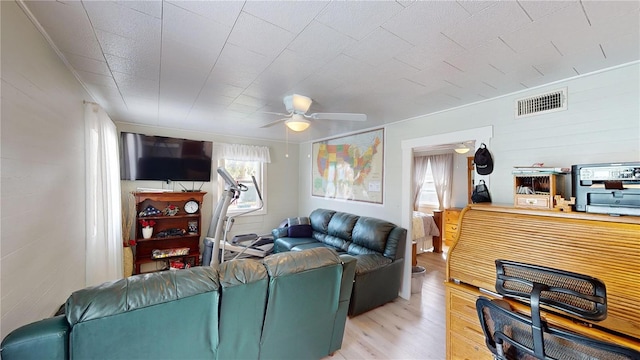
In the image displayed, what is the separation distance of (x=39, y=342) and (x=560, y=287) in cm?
233

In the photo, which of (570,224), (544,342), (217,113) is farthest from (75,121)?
(570,224)

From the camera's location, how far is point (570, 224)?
158 cm

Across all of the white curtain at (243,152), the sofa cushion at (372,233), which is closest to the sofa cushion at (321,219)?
the sofa cushion at (372,233)

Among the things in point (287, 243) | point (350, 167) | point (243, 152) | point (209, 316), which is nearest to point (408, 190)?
point (350, 167)

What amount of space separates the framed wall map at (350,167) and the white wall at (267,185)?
0.65 m

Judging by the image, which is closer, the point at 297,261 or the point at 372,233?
the point at 297,261

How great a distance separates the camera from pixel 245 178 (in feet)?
16.7

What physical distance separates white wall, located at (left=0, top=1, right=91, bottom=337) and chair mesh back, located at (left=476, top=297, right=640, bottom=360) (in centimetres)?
238

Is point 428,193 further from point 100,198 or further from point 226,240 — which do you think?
point 100,198

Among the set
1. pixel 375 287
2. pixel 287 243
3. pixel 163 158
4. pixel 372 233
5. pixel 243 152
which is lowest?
pixel 375 287

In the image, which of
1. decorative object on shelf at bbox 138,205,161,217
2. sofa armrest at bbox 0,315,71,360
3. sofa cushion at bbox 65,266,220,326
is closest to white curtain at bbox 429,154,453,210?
sofa cushion at bbox 65,266,220,326

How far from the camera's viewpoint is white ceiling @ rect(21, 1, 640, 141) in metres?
1.24

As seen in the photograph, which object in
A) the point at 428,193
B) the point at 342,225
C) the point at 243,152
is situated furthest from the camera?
the point at 428,193

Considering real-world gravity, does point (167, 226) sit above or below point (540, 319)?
below
